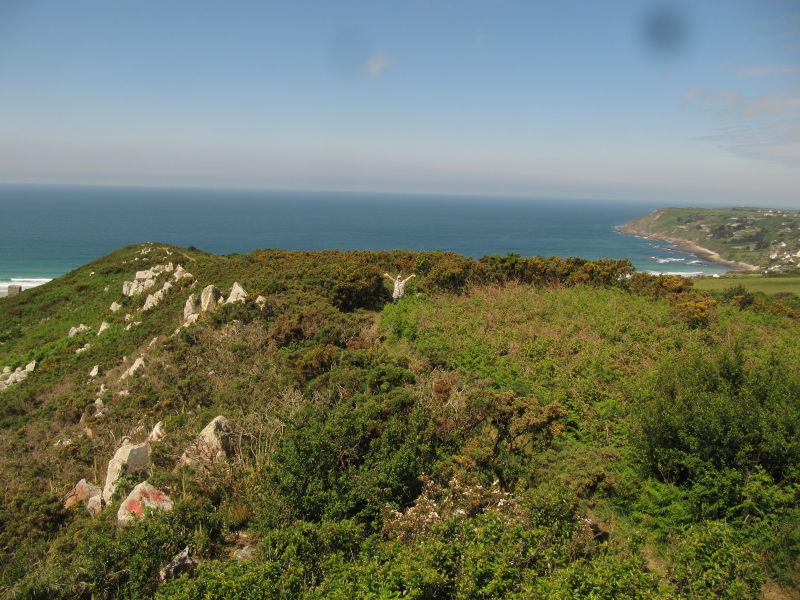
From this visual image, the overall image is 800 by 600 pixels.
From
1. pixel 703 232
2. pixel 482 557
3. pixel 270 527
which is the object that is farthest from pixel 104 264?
pixel 703 232

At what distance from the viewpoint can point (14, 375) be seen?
18688 millimetres

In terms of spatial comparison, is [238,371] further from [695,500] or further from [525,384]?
[695,500]

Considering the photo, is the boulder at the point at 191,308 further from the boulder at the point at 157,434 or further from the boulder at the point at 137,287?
the boulder at the point at 137,287

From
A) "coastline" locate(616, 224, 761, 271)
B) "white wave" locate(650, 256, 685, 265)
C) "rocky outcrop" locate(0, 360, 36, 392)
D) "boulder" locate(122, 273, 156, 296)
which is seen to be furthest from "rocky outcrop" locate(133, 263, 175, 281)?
"white wave" locate(650, 256, 685, 265)

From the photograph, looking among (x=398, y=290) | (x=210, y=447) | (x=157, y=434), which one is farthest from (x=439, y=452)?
(x=398, y=290)

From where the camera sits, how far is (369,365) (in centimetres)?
1080

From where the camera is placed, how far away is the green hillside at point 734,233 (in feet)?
305

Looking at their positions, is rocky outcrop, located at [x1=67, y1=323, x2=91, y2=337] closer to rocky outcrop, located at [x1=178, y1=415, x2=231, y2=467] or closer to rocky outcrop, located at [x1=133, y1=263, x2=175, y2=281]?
rocky outcrop, located at [x1=133, y1=263, x2=175, y2=281]

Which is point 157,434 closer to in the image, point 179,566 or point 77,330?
point 179,566

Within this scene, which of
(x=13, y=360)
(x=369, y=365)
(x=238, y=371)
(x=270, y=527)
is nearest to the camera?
(x=270, y=527)

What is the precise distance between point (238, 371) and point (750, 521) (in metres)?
11.2

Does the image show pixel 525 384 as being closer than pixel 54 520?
No

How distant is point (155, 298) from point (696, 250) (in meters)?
129

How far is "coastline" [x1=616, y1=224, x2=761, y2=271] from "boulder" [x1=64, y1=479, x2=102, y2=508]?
10234 cm
